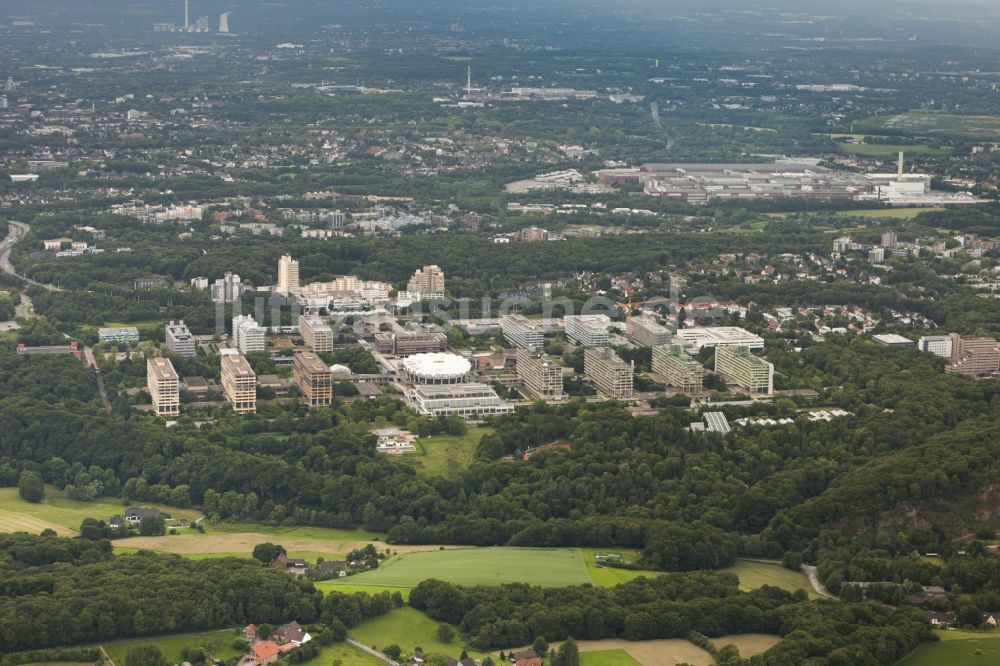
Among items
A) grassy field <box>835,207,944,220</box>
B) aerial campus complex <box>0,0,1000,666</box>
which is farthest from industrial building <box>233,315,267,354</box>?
grassy field <box>835,207,944,220</box>

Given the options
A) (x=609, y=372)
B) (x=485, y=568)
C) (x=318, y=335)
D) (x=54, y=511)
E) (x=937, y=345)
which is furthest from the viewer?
(x=937, y=345)

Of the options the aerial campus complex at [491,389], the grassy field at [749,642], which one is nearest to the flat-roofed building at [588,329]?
the aerial campus complex at [491,389]

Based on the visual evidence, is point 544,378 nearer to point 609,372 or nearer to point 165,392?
point 609,372

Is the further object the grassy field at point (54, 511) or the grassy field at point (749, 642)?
the grassy field at point (54, 511)

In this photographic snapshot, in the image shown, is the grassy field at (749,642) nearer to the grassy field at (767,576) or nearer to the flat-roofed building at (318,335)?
the grassy field at (767,576)

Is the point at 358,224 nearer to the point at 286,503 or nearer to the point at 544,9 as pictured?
the point at 286,503

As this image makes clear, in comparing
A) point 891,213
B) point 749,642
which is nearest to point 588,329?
point 749,642

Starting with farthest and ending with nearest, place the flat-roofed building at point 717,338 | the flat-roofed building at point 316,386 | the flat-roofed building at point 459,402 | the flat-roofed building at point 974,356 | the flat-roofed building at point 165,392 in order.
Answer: the flat-roofed building at point 717,338 → the flat-roofed building at point 974,356 → the flat-roofed building at point 316,386 → the flat-roofed building at point 459,402 → the flat-roofed building at point 165,392
